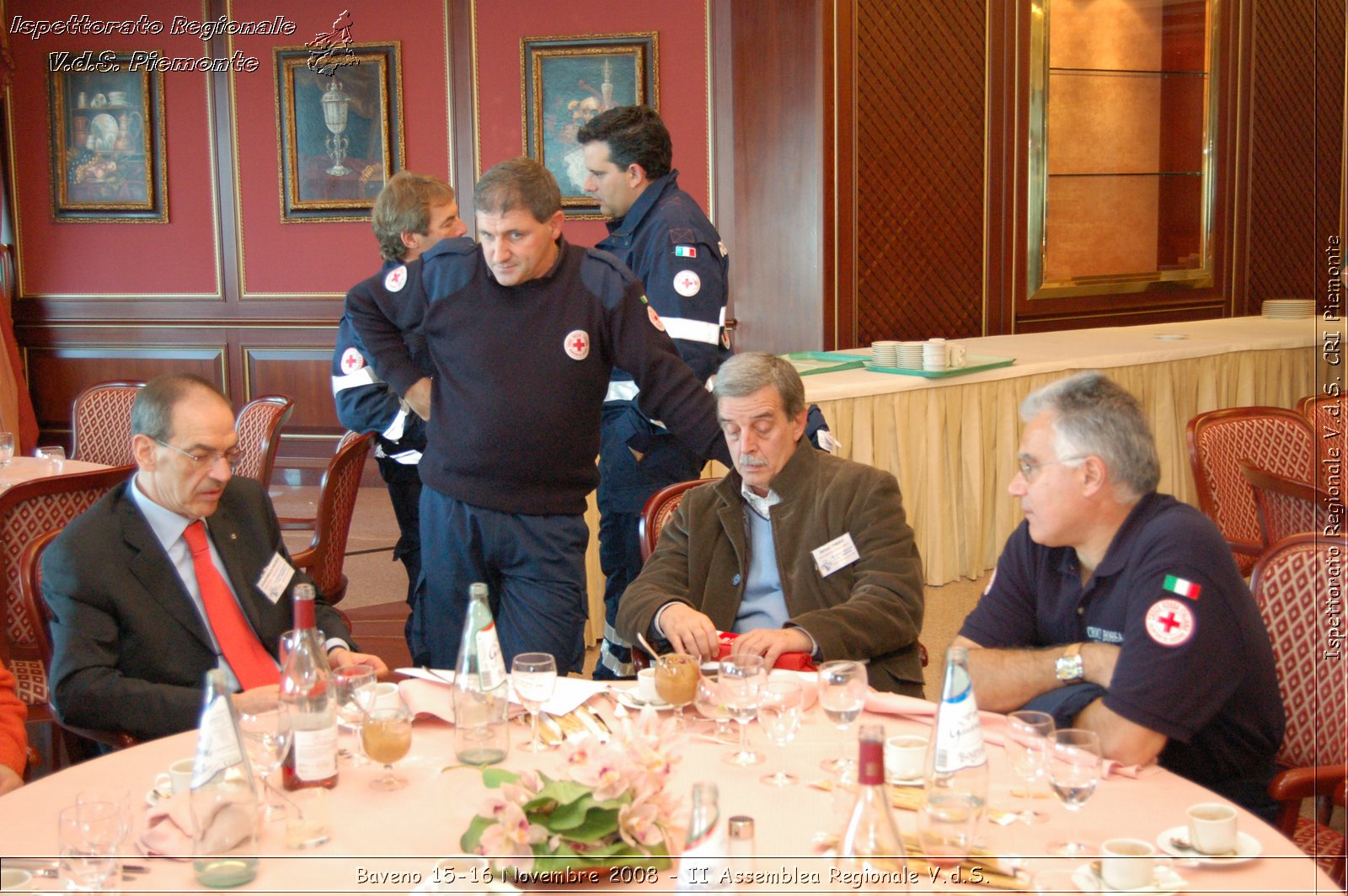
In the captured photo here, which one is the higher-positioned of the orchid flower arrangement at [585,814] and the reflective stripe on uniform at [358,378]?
the reflective stripe on uniform at [358,378]

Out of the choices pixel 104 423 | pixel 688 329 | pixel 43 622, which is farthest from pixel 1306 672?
pixel 104 423

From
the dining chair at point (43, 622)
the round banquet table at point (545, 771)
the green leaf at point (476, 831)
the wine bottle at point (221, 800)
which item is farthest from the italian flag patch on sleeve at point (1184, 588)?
the dining chair at point (43, 622)

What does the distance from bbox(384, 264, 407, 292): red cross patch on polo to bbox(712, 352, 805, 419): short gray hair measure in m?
0.94

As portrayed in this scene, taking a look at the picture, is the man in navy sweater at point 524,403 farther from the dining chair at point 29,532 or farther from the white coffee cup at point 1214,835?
the white coffee cup at point 1214,835

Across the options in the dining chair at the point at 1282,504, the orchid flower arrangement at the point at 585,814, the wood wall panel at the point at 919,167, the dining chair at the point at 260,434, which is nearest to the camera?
the orchid flower arrangement at the point at 585,814

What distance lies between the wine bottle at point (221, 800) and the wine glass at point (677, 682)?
2.20 feet

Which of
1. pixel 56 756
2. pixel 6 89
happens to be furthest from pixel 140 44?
pixel 56 756

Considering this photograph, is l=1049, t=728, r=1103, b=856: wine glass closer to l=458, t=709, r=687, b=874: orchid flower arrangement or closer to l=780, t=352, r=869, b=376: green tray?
l=458, t=709, r=687, b=874: orchid flower arrangement

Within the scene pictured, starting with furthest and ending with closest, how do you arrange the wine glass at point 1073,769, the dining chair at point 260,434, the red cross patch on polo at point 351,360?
the dining chair at point 260,434, the red cross patch on polo at point 351,360, the wine glass at point 1073,769

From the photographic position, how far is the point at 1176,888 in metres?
1.50

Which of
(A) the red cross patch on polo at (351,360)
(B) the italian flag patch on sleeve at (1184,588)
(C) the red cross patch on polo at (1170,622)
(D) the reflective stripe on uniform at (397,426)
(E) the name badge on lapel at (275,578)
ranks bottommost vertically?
(E) the name badge on lapel at (275,578)

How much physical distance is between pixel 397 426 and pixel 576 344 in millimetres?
876

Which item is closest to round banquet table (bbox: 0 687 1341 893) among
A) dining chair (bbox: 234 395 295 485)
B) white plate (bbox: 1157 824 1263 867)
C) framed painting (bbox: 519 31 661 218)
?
white plate (bbox: 1157 824 1263 867)

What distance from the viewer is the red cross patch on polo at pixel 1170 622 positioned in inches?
80.6
